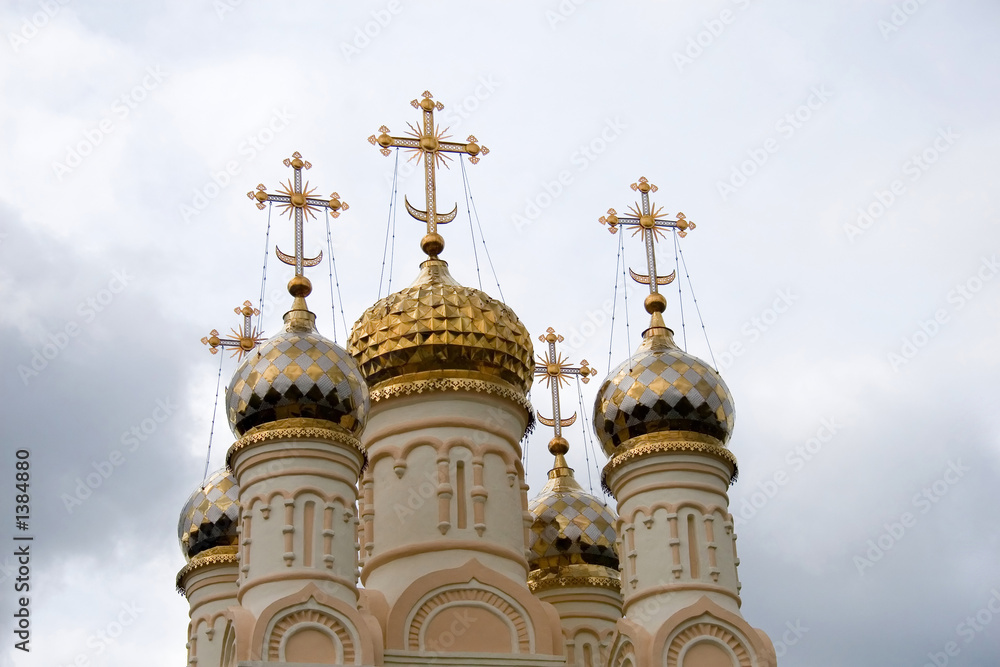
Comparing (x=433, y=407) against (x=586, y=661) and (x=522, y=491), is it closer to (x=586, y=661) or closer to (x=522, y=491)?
(x=522, y=491)

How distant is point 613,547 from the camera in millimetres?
19969

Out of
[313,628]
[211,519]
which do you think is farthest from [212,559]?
[313,628]

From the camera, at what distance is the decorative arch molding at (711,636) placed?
16.0 metres

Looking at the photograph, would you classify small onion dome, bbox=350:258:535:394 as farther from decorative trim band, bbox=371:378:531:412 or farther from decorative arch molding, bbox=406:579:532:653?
decorative arch molding, bbox=406:579:532:653

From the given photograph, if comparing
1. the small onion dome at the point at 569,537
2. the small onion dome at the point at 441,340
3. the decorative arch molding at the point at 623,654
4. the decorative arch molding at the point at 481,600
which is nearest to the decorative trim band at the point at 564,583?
the small onion dome at the point at 569,537

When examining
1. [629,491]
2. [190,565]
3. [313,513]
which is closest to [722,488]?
[629,491]

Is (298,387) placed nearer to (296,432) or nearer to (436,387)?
(296,432)

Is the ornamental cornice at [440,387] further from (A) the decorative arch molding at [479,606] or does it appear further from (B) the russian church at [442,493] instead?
(A) the decorative arch molding at [479,606]

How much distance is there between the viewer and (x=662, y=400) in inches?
683

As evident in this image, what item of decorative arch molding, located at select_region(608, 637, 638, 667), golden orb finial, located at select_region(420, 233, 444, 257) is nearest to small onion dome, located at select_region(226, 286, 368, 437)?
golden orb finial, located at select_region(420, 233, 444, 257)

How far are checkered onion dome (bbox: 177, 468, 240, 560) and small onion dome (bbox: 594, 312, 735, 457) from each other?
4.95 metres

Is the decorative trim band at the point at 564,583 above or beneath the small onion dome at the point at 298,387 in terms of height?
beneath

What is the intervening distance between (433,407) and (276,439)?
6.68 ft

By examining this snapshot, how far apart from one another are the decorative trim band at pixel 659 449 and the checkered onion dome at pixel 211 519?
5.12 m
